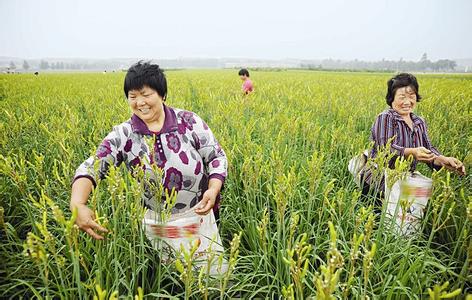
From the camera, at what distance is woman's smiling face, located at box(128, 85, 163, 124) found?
A: 1.66 metres

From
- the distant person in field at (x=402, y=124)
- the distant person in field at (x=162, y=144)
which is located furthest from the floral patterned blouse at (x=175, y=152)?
the distant person in field at (x=402, y=124)

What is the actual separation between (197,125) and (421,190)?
1477 millimetres

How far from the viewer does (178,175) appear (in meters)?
1.75

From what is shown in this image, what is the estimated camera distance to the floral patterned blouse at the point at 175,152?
1676mm

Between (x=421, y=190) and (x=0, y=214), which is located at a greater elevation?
(x=0, y=214)

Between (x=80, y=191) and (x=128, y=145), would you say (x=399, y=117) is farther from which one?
(x=80, y=191)

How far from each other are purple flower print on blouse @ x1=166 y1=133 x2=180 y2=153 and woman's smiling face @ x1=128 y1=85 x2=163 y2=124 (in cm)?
15

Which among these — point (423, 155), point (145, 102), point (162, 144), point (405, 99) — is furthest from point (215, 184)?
point (405, 99)

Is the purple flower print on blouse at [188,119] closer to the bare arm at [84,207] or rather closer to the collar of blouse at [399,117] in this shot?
the bare arm at [84,207]

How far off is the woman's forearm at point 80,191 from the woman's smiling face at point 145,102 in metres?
0.47

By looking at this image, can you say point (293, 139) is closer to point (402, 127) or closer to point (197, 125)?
point (402, 127)

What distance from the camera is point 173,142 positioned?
173 centimetres

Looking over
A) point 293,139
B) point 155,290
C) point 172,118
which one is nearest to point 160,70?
point 172,118

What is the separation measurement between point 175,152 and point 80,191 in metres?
0.54
